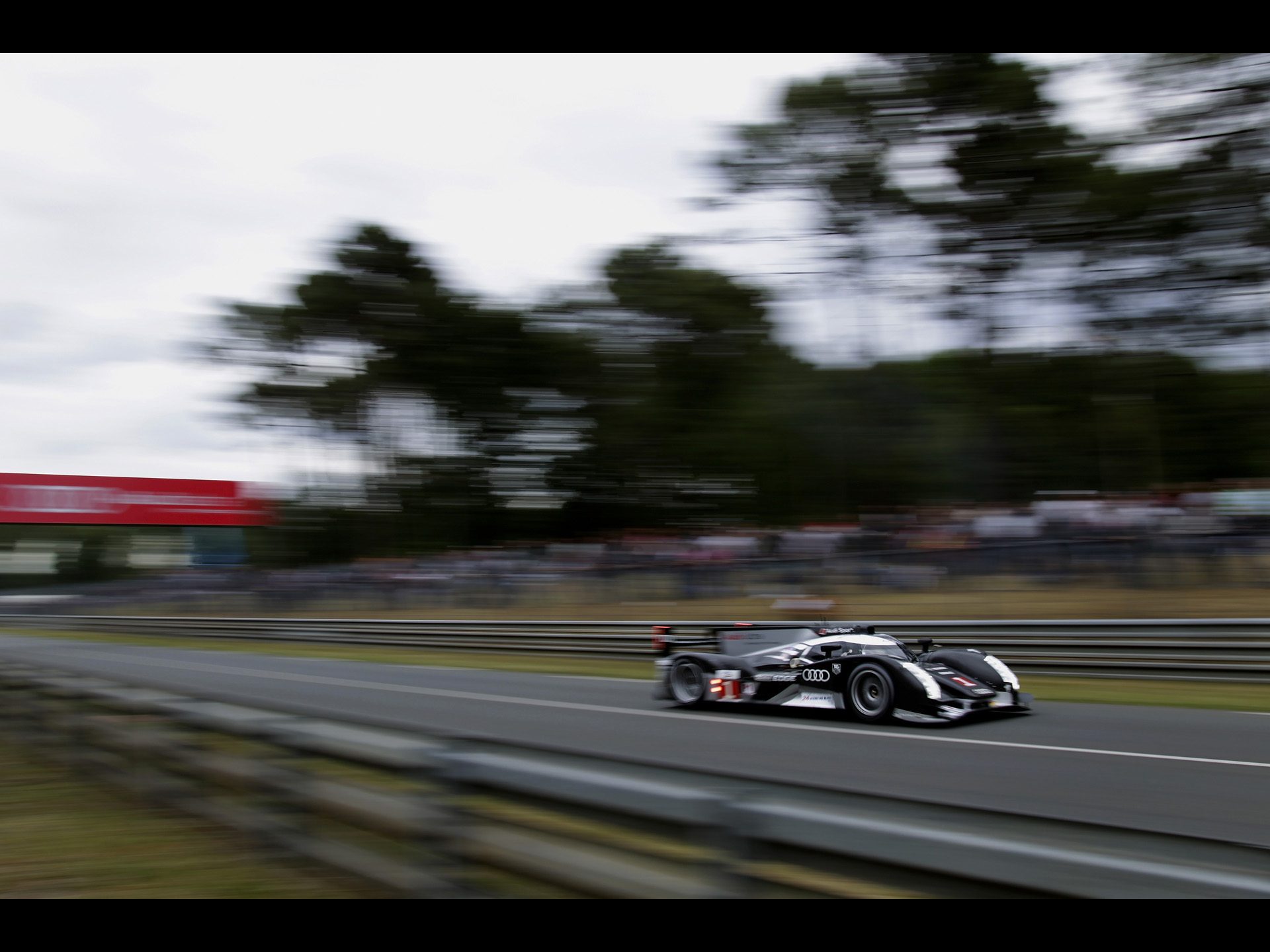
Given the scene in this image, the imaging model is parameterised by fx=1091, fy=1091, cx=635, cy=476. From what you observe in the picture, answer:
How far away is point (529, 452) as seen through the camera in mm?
46562

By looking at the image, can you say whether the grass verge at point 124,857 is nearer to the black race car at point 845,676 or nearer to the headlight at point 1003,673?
the black race car at point 845,676

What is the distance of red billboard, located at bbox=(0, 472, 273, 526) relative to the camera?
199ft

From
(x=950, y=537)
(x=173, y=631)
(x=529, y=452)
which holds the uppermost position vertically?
A: (x=529, y=452)

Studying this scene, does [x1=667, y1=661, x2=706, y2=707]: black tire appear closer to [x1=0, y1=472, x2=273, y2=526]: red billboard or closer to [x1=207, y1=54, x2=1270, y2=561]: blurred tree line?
[x1=207, y1=54, x2=1270, y2=561]: blurred tree line

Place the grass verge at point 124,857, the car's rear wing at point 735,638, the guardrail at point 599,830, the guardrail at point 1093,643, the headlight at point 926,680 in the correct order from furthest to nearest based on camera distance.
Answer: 1. the guardrail at point 1093,643
2. the car's rear wing at point 735,638
3. the headlight at point 926,680
4. the grass verge at point 124,857
5. the guardrail at point 599,830

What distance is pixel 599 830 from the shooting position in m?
2.96

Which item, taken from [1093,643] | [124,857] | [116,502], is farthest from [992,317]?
[116,502]

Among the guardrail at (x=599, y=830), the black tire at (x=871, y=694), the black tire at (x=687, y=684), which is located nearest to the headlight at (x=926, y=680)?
the black tire at (x=871, y=694)

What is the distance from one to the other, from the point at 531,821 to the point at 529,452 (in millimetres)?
43578

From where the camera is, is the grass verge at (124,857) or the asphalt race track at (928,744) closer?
the grass verge at (124,857)

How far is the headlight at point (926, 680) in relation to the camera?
335 inches

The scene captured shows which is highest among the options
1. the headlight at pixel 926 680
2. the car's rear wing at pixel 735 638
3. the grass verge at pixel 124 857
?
the car's rear wing at pixel 735 638
